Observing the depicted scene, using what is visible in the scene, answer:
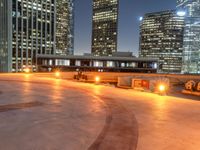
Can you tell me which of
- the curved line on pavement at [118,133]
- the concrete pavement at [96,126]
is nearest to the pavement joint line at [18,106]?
the concrete pavement at [96,126]

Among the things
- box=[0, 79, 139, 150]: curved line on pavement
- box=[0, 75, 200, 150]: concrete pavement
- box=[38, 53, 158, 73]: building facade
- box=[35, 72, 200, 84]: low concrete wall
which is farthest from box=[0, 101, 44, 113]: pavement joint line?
box=[38, 53, 158, 73]: building facade

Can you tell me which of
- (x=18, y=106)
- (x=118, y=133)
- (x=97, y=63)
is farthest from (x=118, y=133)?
(x=97, y=63)

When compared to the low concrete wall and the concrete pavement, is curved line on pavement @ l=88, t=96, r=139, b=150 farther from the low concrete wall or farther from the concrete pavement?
the low concrete wall

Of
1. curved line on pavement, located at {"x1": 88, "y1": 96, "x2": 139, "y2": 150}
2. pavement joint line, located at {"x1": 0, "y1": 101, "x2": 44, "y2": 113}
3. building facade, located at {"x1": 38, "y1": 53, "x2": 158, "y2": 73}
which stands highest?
building facade, located at {"x1": 38, "y1": 53, "x2": 158, "y2": 73}

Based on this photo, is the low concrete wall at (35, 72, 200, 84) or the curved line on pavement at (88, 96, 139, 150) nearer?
the curved line on pavement at (88, 96, 139, 150)

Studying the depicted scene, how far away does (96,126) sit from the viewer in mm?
9984

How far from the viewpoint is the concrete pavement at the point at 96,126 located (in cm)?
796

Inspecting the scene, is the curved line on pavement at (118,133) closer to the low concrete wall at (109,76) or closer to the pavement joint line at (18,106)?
the pavement joint line at (18,106)

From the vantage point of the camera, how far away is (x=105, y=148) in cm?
762

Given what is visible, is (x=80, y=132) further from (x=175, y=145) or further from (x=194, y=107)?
(x=194, y=107)

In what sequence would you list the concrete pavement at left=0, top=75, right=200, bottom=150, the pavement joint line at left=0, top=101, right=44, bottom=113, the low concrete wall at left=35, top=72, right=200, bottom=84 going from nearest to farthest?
the concrete pavement at left=0, top=75, right=200, bottom=150
the pavement joint line at left=0, top=101, right=44, bottom=113
the low concrete wall at left=35, top=72, right=200, bottom=84

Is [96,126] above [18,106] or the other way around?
the other way around

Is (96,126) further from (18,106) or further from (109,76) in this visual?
(109,76)

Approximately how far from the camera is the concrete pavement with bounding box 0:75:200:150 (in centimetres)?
796
